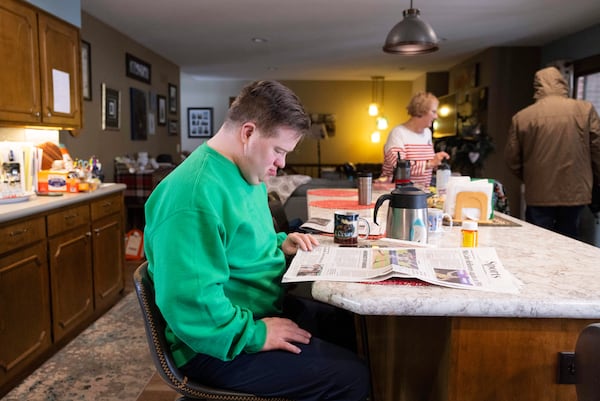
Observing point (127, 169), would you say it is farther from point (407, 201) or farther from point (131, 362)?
point (407, 201)

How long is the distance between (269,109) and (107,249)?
8.24 ft

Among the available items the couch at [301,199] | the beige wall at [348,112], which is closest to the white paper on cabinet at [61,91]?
the couch at [301,199]

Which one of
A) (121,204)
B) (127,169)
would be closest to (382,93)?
(127,169)

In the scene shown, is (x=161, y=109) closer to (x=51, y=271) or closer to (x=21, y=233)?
(x=51, y=271)

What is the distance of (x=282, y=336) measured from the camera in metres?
1.15

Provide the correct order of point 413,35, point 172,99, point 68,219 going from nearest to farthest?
point 68,219
point 413,35
point 172,99

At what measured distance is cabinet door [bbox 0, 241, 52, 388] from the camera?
2.17 m

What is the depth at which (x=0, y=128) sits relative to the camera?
10.2 feet

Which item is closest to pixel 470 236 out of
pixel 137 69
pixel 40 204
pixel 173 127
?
pixel 40 204

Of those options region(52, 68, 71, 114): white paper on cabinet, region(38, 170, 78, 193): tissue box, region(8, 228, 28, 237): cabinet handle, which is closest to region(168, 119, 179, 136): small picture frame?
region(52, 68, 71, 114): white paper on cabinet

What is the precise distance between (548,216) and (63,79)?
3731mm

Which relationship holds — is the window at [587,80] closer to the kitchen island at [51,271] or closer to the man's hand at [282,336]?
the kitchen island at [51,271]

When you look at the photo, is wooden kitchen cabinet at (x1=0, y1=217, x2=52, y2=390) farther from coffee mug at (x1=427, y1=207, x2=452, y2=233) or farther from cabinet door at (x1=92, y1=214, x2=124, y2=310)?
coffee mug at (x1=427, y1=207, x2=452, y2=233)

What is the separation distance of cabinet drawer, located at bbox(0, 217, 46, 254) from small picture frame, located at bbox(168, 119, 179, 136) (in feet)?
16.5
